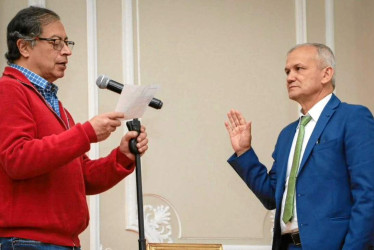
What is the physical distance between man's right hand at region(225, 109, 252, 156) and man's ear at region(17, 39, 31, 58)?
3.03 ft

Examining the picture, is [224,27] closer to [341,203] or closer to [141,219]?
[341,203]

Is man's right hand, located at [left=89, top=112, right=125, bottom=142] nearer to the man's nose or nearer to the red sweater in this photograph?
the red sweater

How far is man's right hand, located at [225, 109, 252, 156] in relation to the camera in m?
2.86

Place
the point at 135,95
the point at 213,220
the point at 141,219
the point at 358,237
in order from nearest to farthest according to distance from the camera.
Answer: the point at 141,219, the point at 135,95, the point at 358,237, the point at 213,220

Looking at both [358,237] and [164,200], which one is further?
[164,200]

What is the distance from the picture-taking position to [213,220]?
12.2 ft

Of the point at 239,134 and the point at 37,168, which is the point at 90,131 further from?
the point at 239,134

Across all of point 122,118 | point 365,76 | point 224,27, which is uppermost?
point 224,27

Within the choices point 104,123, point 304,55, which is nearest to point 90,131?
point 104,123

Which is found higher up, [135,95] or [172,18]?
[172,18]

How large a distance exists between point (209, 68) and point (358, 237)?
1635 mm

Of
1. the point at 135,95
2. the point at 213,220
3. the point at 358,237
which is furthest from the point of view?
the point at 213,220

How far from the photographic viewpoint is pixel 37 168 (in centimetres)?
211

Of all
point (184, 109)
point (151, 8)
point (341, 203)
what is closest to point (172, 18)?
point (151, 8)
